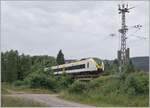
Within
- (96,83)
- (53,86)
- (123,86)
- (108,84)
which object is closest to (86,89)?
(96,83)

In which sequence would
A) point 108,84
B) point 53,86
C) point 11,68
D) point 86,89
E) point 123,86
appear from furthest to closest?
point 11,68 < point 53,86 < point 86,89 < point 108,84 < point 123,86

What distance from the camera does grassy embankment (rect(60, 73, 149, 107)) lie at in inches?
1099

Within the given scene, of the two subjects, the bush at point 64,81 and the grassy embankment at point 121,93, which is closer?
the grassy embankment at point 121,93

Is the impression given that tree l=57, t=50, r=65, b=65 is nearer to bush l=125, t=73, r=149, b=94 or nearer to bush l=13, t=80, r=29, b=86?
bush l=13, t=80, r=29, b=86

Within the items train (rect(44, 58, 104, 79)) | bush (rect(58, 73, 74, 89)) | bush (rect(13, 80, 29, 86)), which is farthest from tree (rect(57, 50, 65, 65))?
train (rect(44, 58, 104, 79))

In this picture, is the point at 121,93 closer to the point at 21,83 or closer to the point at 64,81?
the point at 64,81

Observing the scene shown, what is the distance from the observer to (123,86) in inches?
1242

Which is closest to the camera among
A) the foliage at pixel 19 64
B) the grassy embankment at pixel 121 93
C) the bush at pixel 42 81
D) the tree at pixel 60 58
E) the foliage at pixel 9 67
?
the grassy embankment at pixel 121 93

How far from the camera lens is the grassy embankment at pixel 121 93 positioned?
27.9m

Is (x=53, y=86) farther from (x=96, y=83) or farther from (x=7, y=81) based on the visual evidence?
(x=96, y=83)

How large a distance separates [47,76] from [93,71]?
1310 cm

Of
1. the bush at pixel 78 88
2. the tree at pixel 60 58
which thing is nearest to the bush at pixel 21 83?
the tree at pixel 60 58

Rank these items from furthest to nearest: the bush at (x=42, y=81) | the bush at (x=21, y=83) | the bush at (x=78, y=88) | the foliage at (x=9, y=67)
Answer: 1. the foliage at (x=9, y=67)
2. the bush at (x=21, y=83)
3. the bush at (x=42, y=81)
4. the bush at (x=78, y=88)

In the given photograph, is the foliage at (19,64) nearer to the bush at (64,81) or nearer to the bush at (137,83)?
the bush at (64,81)
